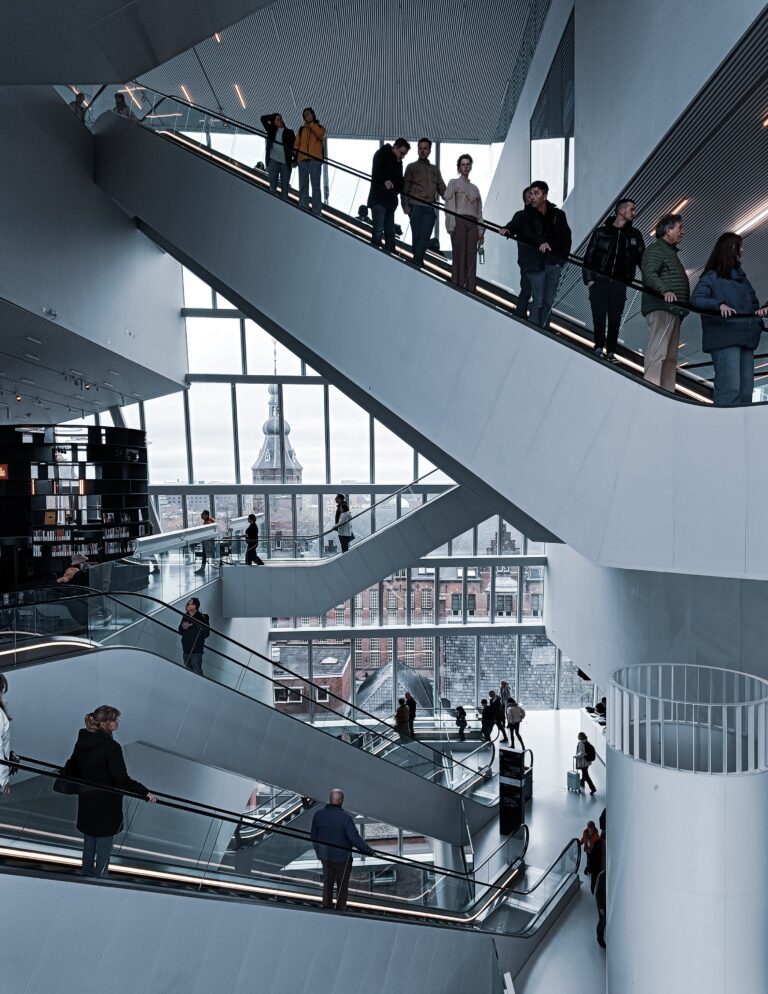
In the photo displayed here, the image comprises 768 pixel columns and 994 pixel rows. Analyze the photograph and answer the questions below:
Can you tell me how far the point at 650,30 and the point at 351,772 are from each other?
36.6 feet

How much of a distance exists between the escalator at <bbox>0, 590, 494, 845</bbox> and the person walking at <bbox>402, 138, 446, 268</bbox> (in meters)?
5.65

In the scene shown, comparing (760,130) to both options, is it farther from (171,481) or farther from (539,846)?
(171,481)

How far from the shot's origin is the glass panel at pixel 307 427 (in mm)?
24062

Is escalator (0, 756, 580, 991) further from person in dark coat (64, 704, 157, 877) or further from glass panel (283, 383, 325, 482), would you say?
glass panel (283, 383, 325, 482)

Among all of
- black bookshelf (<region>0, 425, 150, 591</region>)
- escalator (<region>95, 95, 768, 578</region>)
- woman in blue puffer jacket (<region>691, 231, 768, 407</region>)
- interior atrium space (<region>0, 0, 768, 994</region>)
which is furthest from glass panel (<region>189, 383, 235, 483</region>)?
woman in blue puffer jacket (<region>691, 231, 768, 407</region>)

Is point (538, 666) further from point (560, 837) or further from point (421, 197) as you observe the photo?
point (421, 197)

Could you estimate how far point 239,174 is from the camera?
1050 centimetres

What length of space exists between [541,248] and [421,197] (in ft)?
7.65

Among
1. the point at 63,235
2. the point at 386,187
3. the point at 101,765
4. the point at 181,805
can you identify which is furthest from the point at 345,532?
the point at 101,765

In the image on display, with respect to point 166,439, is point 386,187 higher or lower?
higher

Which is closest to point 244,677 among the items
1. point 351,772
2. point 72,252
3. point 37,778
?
point 351,772

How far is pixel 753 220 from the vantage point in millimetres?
9984

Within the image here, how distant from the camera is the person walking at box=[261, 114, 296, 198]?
31.7 ft

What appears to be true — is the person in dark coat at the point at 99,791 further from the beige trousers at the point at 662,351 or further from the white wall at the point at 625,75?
the white wall at the point at 625,75
